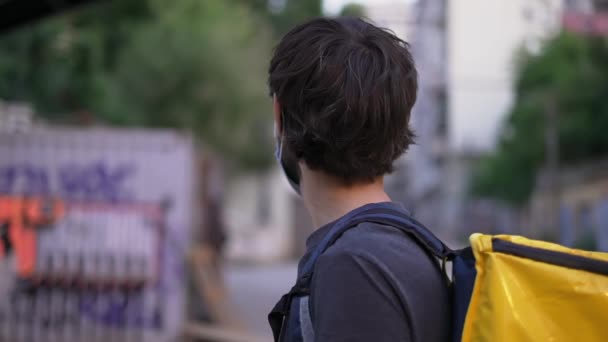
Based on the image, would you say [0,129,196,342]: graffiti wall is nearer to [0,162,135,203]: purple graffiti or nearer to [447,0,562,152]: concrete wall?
[0,162,135,203]: purple graffiti

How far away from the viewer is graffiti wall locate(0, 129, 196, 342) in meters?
8.98

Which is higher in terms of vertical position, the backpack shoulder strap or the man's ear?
the man's ear

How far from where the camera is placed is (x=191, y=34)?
83.7 ft

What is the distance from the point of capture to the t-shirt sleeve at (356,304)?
140cm

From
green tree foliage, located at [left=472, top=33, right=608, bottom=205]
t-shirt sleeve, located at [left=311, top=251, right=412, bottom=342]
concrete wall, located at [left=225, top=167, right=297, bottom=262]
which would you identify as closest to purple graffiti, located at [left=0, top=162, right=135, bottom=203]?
t-shirt sleeve, located at [left=311, top=251, right=412, bottom=342]

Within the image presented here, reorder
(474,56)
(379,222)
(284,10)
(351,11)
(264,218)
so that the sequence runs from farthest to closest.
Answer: (284,10) < (474,56) < (264,218) < (351,11) < (379,222)

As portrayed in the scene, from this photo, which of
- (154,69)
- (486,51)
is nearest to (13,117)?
(154,69)

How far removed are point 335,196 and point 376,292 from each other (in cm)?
31

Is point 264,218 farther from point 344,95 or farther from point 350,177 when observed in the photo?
point 344,95

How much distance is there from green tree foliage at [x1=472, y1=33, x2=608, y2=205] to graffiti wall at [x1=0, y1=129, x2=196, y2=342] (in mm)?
20598

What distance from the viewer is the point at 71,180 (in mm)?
9141

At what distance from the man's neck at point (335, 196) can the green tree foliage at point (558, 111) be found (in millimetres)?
26691

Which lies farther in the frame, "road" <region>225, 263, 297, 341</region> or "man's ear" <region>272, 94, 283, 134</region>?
"road" <region>225, 263, 297, 341</region>

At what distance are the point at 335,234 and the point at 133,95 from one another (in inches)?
934
